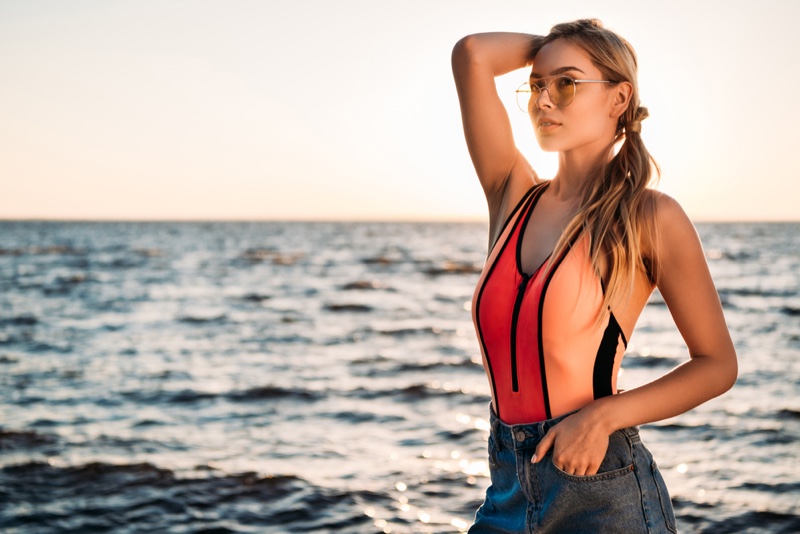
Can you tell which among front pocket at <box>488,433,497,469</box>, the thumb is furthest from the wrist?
front pocket at <box>488,433,497,469</box>

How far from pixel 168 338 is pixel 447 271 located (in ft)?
72.3

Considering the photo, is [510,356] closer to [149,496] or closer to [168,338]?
[149,496]

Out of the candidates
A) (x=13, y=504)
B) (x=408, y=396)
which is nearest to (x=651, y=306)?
(x=408, y=396)

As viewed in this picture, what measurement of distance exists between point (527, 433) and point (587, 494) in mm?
223

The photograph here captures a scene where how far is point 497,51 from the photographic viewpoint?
239 centimetres

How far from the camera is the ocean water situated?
654 cm

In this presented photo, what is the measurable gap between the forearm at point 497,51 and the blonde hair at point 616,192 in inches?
3.7

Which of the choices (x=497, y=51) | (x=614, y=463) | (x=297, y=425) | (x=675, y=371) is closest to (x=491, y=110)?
(x=497, y=51)

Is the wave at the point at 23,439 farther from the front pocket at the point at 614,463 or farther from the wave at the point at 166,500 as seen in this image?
the front pocket at the point at 614,463

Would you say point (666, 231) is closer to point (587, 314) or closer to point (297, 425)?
point (587, 314)

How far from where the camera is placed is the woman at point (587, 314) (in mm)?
1921

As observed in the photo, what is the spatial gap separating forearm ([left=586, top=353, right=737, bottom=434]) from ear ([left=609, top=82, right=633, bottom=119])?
29.1 inches

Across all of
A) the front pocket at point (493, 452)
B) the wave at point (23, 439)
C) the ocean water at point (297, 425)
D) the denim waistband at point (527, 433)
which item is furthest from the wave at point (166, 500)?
the denim waistband at point (527, 433)

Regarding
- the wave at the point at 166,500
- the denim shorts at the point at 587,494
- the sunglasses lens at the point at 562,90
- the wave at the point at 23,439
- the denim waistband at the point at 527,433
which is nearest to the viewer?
the denim shorts at the point at 587,494
